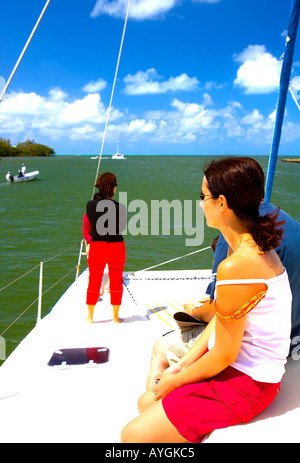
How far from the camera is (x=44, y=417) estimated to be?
2.29m

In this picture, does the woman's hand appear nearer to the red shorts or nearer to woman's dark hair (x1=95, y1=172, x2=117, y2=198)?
the red shorts

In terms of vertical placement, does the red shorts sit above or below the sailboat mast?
below

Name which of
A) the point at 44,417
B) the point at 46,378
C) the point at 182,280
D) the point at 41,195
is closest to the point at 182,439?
the point at 44,417

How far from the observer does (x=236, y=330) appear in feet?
5.03

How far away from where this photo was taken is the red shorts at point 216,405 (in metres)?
1.61

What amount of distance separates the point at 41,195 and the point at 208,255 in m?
21.3

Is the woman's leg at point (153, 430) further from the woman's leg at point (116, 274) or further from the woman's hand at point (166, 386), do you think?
the woman's leg at point (116, 274)

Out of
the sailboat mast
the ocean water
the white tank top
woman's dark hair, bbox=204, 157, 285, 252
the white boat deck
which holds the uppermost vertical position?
the sailboat mast

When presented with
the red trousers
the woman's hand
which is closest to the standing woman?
the red trousers

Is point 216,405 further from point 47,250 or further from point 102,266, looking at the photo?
point 47,250

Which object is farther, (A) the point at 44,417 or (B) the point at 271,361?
(A) the point at 44,417

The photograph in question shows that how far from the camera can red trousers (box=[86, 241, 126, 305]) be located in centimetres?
396

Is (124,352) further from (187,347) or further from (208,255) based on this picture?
(208,255)

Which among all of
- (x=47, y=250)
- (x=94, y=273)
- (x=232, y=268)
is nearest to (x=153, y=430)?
(x=232, y=268)
